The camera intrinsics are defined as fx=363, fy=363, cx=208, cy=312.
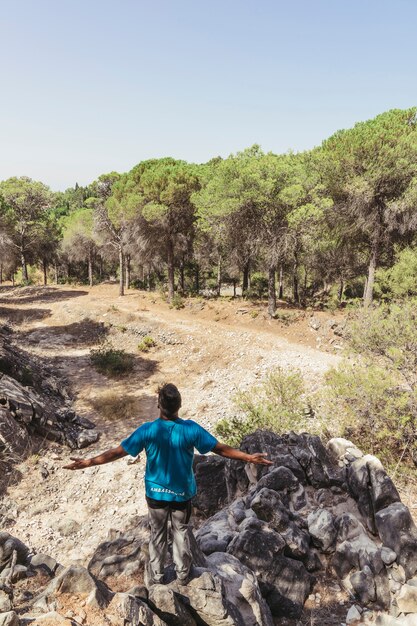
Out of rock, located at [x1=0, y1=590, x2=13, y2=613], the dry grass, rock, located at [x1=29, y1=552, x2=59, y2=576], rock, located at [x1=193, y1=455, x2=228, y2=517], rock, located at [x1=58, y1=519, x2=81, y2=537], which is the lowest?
rock, located at [x1=58, y1=519, x2=81, y2=537]

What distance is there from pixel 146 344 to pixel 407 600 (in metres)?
19.2


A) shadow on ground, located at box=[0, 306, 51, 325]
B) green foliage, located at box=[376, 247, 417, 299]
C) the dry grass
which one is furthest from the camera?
shadow on ground, located at box=[0, 306, 51, 325]

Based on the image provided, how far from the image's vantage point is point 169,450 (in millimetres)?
3916

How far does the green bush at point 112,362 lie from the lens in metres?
19.2

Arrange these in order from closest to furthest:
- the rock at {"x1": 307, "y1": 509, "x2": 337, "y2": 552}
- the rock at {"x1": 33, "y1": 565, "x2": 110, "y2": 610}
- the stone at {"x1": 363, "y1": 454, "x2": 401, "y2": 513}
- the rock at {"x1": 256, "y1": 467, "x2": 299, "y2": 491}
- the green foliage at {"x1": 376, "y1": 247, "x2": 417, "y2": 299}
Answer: the rock at {"x1": 33, "y1": 565, "x2": 110, "y2": 610} < the rock at {"x1": 307, "y1": 509, "x2": 337, "y2": 552} < the stone at {"x1": 363, "y1": 454, "x2": 401, "y2": 513} < the rock at {"x1": 256, "y1": 467, "x2": 299, "y2": 491} < the green foliage at {"x1": 376, "y1": 247, "x2": 417, "y2": 299}

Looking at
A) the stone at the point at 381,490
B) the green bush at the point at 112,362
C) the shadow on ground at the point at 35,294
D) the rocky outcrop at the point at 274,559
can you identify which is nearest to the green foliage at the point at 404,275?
the green bush at the point at 112,362

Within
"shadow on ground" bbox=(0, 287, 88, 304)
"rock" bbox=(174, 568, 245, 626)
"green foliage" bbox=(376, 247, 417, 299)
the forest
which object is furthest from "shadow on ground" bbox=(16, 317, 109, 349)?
"rock" bbox=(174, 568, 245, 626)

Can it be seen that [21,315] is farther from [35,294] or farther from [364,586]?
[364,586]

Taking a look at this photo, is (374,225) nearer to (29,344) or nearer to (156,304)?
(156,304)

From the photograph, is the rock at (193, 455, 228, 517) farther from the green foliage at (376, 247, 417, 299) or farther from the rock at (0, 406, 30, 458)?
the green foliage at (376, 247, 417, 299)

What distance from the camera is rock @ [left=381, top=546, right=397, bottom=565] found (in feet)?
17.8

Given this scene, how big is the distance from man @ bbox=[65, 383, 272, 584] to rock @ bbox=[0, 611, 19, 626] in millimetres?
1414

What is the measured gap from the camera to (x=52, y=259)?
49.8 m

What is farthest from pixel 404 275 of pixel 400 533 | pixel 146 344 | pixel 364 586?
pixel 364 586
